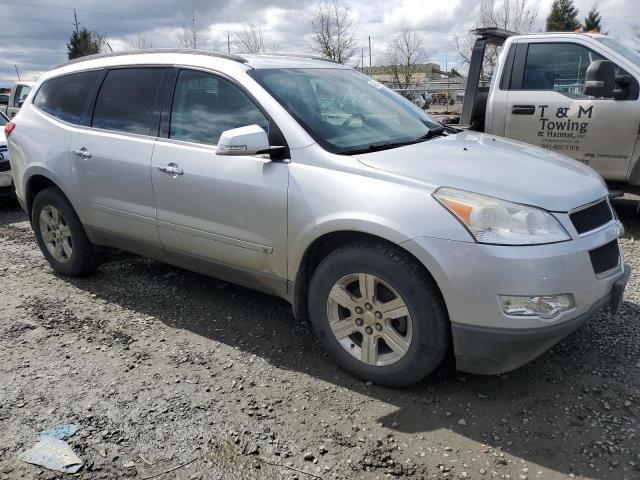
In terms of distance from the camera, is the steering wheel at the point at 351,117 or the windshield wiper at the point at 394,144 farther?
the steering wheel at the point at 351,117

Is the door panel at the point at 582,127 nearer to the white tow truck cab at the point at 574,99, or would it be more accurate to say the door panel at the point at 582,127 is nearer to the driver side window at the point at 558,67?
the white tow truck cab at the point at 574,99

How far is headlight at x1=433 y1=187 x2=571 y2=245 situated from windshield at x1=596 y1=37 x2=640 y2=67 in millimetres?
4101

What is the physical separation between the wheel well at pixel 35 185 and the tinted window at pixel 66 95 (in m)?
0.57

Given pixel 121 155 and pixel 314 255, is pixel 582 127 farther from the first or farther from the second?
pixel 121 155

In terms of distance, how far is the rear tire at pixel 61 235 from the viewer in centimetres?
464

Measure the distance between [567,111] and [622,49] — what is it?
962 mm

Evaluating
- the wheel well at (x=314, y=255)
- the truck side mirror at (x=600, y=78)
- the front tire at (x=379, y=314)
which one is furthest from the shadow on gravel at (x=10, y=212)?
the truck side mirror at (x=600, y=78)

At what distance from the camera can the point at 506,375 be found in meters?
3.21

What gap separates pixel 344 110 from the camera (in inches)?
143

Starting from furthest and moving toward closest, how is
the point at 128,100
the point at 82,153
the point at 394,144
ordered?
the point at 82,153 < the point at 128,100 < the point at 394,144

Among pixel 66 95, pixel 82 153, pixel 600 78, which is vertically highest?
pixel 600 78

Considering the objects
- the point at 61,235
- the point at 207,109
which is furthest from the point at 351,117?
the point at 61,235

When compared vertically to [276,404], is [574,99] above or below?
above

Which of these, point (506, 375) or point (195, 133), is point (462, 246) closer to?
point (506, 375)
